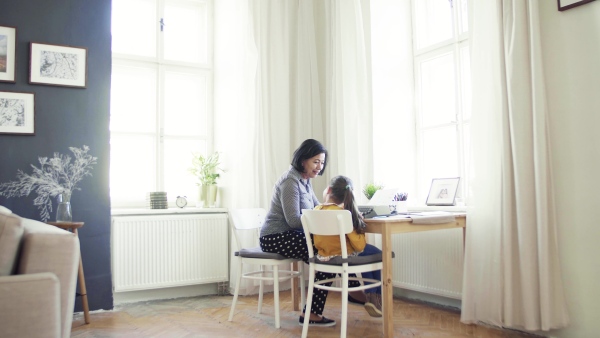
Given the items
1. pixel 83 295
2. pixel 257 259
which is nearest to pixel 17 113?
pixel 83 295

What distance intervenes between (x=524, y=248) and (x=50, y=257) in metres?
2.28

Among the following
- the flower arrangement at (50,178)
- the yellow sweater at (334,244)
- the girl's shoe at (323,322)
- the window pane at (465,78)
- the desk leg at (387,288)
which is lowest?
the girl's shoe at (323,322)

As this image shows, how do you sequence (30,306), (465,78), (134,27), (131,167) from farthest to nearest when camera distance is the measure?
(134,27) < (131,167) < (465,78) < (30,306)

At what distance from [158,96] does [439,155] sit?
2.47m

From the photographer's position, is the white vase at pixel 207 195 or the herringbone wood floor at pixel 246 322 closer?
the herringbone wood floor at pixel 246 322

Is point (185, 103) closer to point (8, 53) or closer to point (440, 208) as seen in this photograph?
point (8, 53)

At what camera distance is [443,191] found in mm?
3436

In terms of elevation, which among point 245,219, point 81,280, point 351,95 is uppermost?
point 351,95

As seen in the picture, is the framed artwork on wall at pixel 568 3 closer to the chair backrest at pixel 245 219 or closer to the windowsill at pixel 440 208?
the windowsill at pixel 440 208

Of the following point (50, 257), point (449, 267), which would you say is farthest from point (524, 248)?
point (50, 257)

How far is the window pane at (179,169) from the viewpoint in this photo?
429cm

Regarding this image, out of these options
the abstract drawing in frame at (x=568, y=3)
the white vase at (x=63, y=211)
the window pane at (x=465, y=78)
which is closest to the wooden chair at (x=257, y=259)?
the white vase at (x=63, y=211)

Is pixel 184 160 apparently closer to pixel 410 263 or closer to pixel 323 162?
pixel 323 162

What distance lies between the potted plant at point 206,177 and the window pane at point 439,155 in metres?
1.77
